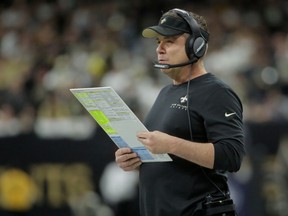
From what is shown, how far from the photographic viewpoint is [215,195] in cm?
451

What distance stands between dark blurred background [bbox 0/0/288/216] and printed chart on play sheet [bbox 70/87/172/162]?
4.69 metres

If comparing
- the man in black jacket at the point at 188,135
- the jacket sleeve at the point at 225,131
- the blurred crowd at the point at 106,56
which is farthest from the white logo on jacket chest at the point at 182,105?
the blurred crowd at the point at 106,56

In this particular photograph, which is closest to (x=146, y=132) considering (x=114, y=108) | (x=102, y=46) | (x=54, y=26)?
(x=114, y=108)

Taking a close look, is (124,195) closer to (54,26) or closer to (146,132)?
(146,132)

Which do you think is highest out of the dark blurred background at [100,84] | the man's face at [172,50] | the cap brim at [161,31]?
the cap brim at [161,31]

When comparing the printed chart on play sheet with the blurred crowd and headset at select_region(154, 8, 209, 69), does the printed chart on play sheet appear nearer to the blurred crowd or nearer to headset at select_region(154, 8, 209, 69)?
headset at select_region(154, 8, 209, 69)

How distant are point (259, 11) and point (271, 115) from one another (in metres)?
4.80

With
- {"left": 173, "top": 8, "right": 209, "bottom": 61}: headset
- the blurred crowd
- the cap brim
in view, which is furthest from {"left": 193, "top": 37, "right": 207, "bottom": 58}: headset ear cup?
the blurred crowd

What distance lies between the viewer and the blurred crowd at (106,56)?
11414mm

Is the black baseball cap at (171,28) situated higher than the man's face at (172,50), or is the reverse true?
the black baseball cap at (171,28)

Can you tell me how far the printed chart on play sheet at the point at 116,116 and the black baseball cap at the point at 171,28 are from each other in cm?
48

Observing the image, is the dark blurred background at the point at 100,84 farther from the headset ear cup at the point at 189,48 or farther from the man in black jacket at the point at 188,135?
the headset ear cup at the point at 189,48

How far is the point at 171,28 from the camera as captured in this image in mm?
4617

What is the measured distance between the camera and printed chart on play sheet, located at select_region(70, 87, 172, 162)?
172 inches
